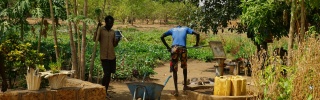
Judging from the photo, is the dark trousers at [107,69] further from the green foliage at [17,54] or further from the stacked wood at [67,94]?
the stacked wood at [67,94]

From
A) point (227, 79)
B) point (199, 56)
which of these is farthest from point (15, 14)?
point (199, 56)

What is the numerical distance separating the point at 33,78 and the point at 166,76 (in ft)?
24.1

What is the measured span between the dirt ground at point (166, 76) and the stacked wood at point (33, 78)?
112 inches

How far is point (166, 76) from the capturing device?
12492mm

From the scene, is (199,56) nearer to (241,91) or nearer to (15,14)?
(15,14)

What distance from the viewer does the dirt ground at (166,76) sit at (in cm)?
889

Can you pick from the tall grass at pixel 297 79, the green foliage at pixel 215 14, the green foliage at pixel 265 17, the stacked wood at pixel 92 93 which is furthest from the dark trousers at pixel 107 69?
the green foliage at pixel 215 14

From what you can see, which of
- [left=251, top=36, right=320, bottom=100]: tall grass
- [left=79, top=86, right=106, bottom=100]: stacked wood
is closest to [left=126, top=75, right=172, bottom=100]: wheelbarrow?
[left=79, top=86, right=106, bottom=100]: stacked wood

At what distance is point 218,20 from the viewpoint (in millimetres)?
13164

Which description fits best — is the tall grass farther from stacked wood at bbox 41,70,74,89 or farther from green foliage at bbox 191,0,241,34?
green foliage at bbox 191,0,241,34

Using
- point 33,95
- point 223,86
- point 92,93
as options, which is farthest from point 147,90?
point 33,95

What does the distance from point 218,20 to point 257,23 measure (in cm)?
281

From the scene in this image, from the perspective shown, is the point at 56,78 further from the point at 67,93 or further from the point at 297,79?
the point at 297,79

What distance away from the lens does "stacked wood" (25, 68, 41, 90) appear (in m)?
5.34
